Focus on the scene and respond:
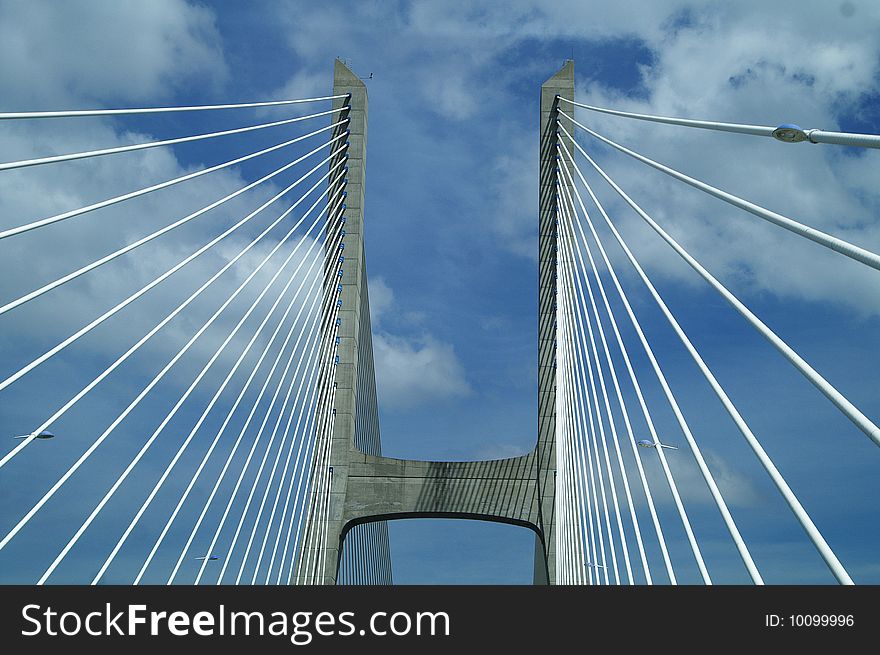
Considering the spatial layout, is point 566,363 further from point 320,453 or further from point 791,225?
point 791,225

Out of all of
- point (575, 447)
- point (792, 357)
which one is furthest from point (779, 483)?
point (575, 447)

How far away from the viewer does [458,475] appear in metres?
22.0

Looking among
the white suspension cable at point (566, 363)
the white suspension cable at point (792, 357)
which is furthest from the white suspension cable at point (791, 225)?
the white suspension cable at point (566, 363)

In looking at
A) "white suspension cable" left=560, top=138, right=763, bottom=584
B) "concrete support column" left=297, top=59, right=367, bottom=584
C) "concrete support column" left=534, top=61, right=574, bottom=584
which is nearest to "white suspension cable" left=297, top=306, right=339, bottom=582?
"concrete support column" left=297, top=59, right=367, bottom=584

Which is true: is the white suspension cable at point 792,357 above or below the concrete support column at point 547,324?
below

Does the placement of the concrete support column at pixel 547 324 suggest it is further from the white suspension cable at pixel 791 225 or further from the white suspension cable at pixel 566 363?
the white suspension cable at pixel 791 225

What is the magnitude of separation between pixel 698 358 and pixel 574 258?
9252mm

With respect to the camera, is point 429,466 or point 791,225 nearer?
point 791,225

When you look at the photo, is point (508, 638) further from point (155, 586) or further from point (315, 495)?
point (315, 495)

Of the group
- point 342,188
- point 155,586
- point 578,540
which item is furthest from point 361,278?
point 155,586

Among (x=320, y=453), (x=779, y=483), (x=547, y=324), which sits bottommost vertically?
(x=779, y=483)

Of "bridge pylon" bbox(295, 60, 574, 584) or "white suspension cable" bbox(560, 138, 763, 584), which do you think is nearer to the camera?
"white suspension cable" bbox(560, 138, 763, 584)

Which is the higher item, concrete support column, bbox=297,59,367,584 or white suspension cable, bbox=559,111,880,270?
concrete support column, bbox=297,59,367,584

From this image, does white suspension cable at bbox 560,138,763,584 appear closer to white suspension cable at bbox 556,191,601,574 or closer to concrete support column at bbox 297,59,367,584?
white suspension cable at bbox 556,191,601,574
